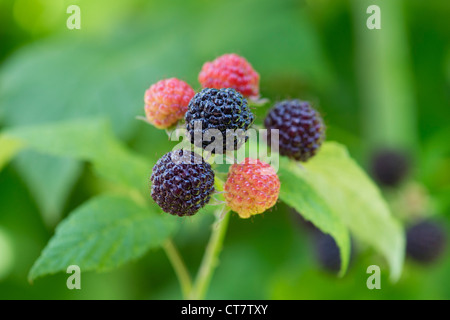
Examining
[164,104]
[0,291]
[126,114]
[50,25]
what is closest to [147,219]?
[164,104]

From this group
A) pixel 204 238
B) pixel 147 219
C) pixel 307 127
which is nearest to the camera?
pixel 307 127

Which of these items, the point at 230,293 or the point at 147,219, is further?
the point at 230,293

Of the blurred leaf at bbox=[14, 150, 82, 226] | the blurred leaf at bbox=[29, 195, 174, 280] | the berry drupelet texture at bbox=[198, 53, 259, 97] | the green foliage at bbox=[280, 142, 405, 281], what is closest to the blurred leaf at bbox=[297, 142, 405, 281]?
the green foliage at bbox=[280, 142, 405, 281]

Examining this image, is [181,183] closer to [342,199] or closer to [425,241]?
[342,199]

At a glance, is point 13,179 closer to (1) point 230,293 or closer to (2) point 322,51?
(1) point 230,293

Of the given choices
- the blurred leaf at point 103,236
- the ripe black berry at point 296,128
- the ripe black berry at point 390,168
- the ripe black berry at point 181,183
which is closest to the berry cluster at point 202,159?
the ripe black berry at point 181,183

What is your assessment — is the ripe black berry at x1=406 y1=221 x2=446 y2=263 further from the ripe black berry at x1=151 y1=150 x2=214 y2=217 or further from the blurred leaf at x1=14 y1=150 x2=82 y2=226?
the blurred leaf at x1=14 y1=150 x2=82 y2=226

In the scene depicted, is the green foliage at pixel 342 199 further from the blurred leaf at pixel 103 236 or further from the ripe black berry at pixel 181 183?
the blurred leaf at pixel 103 236

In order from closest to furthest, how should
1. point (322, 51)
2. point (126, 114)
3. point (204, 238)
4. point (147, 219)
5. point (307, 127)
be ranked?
point (307, 127) → point (147, 219) → point (126, 114) → point (204, 238) → point (322, 51)

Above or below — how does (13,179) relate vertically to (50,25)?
below
